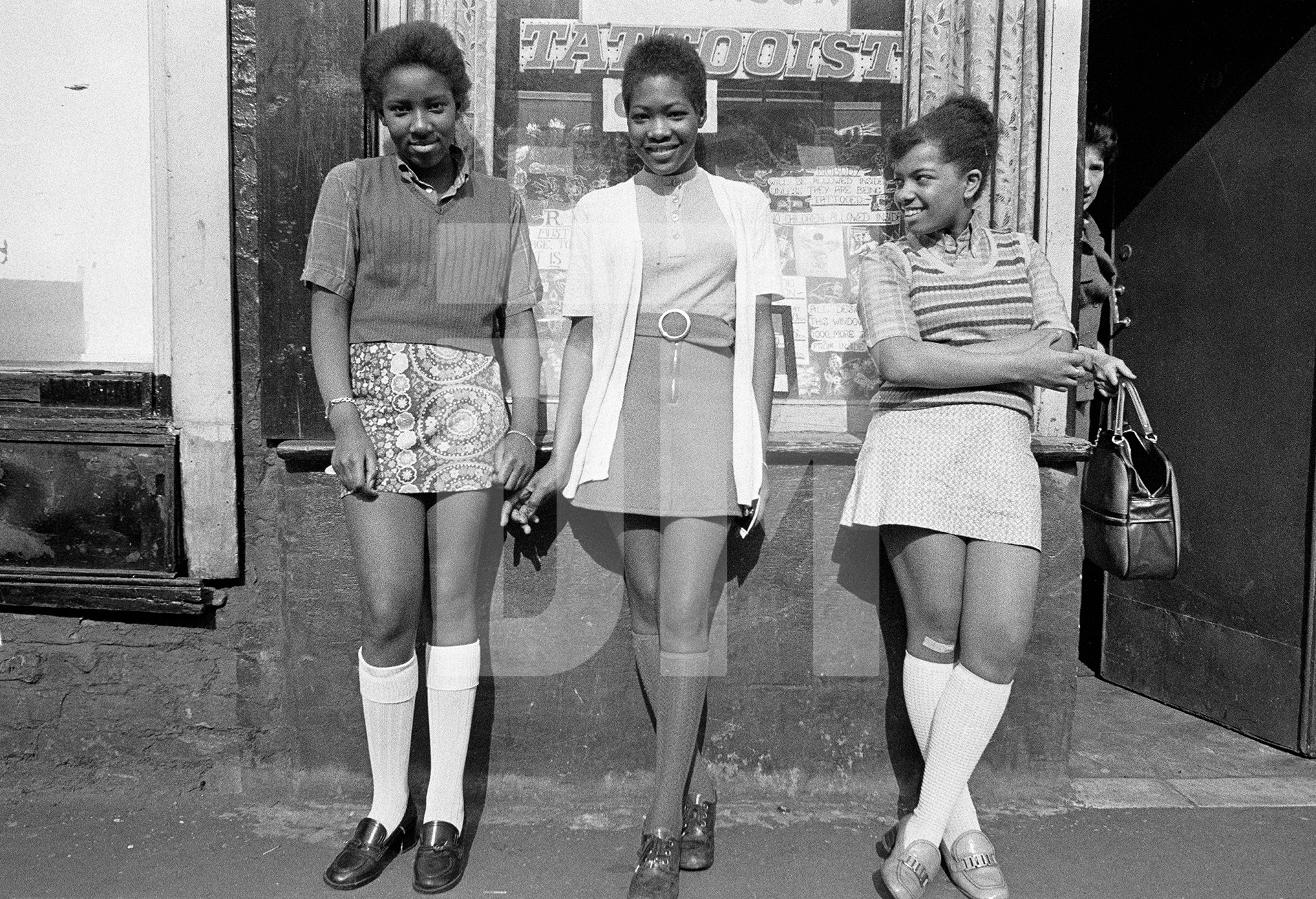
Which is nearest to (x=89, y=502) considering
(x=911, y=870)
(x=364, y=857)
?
(x=364, y=857)

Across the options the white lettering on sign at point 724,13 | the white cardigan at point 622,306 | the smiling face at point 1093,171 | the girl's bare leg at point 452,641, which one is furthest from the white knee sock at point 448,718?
the smiling face at point 1093,171

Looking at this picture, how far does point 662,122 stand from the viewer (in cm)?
279

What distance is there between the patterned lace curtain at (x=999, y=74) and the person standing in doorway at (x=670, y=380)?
0.94 metres

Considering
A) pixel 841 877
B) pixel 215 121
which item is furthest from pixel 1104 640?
pixel 215 121

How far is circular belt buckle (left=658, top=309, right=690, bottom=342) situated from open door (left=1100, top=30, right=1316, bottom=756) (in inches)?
95.1

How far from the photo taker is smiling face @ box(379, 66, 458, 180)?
2.72m

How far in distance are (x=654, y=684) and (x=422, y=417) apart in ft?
3.21

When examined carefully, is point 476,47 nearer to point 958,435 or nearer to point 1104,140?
point 958,435

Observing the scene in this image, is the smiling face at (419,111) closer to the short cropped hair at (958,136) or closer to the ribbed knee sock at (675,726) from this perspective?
the short cropped hair at (958,136)

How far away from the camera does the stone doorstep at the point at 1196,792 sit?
11.3 feet

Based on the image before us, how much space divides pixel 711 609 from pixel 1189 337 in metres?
2.42

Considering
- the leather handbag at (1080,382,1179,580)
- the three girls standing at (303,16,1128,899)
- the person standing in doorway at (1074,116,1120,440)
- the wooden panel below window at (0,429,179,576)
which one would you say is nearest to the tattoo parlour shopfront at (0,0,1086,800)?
the wooden panel below window at (0,429,179,576)

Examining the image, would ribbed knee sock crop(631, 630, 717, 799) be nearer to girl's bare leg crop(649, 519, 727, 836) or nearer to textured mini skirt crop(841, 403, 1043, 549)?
girl's bare leg crop(649, 519, 727, 836)

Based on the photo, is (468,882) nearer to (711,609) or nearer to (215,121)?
(711,609)
